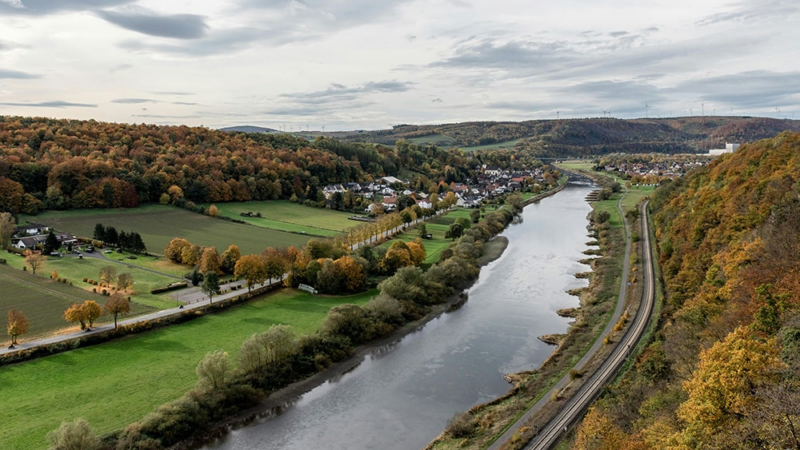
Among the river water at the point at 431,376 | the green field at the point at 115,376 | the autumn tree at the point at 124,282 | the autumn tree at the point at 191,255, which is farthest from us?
the autumn tree at the point at 191,255

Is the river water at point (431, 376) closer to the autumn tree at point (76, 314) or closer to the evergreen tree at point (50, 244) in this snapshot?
the autumn tree at point (76, 314)

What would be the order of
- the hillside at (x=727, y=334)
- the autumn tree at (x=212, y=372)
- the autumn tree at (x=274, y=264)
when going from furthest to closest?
1. the autumn tree at (x=274, y=264)
2. the autumn tree at (x=212, y=372)
3. the hillside at (x=727, y=334)

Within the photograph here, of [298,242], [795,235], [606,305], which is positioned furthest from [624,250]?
[298,242]

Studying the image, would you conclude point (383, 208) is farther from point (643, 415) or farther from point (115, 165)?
point (643, 415)

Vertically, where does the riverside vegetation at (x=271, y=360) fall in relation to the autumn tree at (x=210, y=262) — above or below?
below

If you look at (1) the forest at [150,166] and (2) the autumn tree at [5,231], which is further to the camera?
(1) the forest at [150,166]

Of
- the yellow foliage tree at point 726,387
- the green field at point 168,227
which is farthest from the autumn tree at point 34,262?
the yellow foliage tree at point 726,387

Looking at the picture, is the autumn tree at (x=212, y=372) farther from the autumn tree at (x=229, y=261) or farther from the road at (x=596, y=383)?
the autumn tree at (x=229, y=261)

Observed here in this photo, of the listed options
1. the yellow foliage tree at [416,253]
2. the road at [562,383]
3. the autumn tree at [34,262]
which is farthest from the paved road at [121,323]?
the road at [562,383]

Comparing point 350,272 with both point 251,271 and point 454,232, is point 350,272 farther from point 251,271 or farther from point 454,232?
point 454,232

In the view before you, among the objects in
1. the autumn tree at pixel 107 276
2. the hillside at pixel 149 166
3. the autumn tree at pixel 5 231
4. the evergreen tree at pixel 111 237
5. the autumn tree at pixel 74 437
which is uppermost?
the hillside at pixel 149 166
